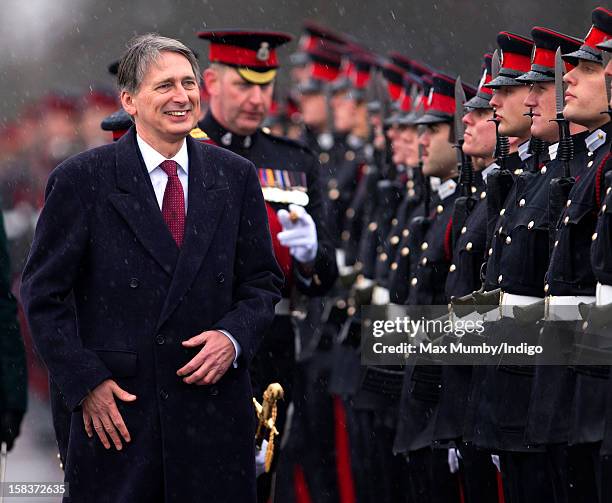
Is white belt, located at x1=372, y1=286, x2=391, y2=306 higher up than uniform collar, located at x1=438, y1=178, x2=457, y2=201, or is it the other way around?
uniform collar, located at x1=438, y1=178, x2=457, y2=201

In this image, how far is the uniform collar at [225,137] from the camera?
8.68m

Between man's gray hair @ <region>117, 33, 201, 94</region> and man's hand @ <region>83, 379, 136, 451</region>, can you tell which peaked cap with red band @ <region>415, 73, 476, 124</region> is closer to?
man's gray hair @ <region>117, 33, 201, 94</region>

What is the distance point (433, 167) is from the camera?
921cm

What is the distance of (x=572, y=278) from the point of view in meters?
6.76

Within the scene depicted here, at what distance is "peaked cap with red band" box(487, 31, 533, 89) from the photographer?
25.7ft

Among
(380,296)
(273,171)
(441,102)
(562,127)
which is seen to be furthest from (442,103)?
(562,127)

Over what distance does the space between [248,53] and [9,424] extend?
8.01 feet

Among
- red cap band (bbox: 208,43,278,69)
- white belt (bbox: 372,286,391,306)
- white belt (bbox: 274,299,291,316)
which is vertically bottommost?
white belt (bbox: 372,286,391,306)

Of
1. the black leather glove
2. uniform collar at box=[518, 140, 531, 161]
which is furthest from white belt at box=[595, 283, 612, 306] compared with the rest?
the black leather glove

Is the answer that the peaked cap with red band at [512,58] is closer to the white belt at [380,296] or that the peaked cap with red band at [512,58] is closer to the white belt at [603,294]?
the white belt at [603,294]

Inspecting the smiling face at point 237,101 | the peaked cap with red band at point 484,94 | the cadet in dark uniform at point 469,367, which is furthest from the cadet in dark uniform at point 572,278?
the smiling face at point 237,101

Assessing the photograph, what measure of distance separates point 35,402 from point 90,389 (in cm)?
765

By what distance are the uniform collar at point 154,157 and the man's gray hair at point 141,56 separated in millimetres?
Answer: 180

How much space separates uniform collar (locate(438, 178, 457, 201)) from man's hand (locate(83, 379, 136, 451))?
3.45 meters
